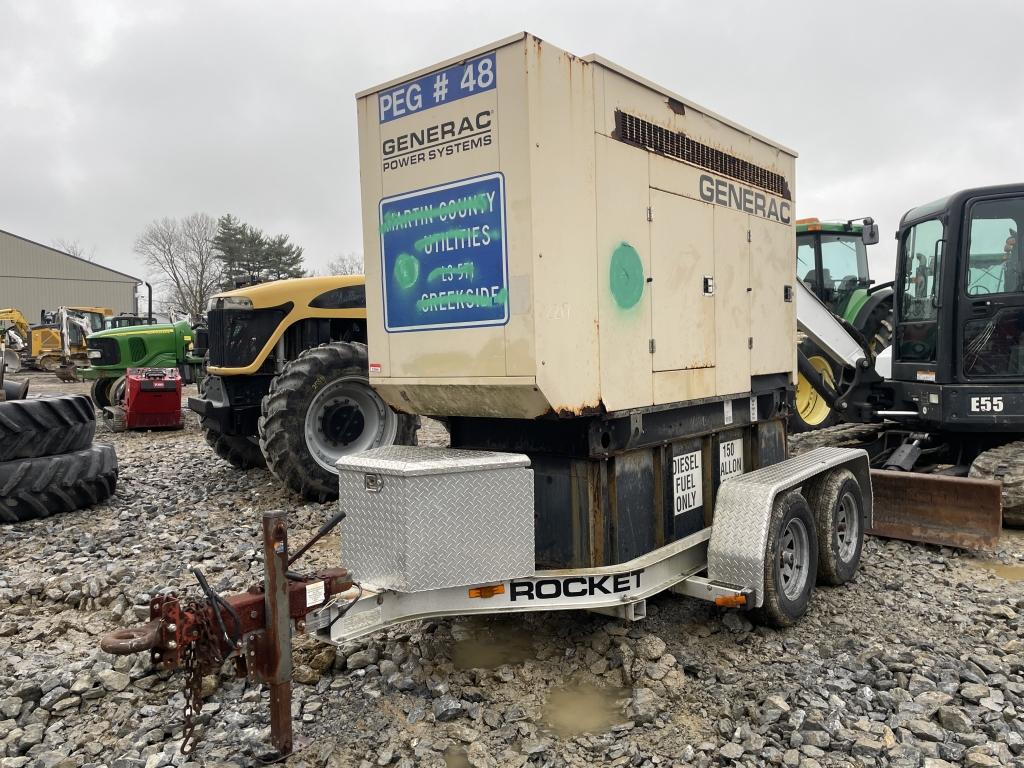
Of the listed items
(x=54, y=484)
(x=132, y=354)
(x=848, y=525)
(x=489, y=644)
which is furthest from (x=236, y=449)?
(x=132, y=354)

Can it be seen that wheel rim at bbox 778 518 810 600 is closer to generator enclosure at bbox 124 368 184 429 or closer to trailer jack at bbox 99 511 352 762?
trailer jack at bbox 99 511 352 762

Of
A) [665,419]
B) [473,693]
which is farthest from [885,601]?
[473,693]

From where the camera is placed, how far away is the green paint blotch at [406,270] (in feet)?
12.5

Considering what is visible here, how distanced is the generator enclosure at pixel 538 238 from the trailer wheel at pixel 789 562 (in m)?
0.78

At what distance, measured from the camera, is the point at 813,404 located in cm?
955

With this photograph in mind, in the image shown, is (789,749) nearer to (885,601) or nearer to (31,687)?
(885,601)

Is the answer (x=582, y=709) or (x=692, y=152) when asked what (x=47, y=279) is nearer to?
(x=692, y=152)

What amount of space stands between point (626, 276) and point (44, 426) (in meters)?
5.69

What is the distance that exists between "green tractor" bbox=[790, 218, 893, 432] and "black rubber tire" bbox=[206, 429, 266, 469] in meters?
6.19

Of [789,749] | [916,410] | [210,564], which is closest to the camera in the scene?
[789,749]

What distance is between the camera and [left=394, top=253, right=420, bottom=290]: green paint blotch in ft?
12.5

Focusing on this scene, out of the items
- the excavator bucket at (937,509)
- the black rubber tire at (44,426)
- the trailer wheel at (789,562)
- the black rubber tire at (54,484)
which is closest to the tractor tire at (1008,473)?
the excavator bucket at (937,509)

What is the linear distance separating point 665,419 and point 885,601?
194cm

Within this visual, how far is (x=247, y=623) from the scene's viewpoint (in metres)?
2.84
